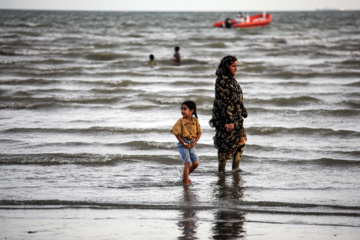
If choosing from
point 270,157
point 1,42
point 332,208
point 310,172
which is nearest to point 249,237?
point 332,208

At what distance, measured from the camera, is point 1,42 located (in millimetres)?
29000

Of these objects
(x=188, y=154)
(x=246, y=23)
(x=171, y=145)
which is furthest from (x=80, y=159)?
(x=246, y=23)

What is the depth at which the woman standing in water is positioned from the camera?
6326mm

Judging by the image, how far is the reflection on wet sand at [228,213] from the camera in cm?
441

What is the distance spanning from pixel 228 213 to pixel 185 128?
4.19 ft

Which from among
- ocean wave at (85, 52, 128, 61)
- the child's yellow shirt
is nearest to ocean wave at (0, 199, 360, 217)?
the child's yellow shirt

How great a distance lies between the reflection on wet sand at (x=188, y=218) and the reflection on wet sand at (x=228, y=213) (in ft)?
0.62

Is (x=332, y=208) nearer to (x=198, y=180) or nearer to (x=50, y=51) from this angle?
(x=198, y=180)

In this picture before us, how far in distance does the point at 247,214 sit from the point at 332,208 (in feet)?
2.94

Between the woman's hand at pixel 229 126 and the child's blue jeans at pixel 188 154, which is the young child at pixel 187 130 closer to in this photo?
the child's blue jeans at pixel 188 154

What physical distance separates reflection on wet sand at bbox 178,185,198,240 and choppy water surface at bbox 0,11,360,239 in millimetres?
17

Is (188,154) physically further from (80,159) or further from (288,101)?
(288,101)

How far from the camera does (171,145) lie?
28.0 feet

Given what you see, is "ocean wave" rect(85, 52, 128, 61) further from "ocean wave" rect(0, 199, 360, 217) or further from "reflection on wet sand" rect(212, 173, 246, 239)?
"ocean wave" rect(0, 199, 360, 217)
